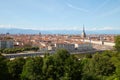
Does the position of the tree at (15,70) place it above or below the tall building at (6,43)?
above

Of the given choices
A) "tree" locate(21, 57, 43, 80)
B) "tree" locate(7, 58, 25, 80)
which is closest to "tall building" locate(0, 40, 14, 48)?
"tree" locate(7, 58, 25, 80)

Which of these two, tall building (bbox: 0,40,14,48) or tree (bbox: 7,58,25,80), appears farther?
tall building (bbox: 0,40,14,48)

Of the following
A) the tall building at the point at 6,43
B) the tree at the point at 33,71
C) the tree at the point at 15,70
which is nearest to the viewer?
the tree at the point at 33,71

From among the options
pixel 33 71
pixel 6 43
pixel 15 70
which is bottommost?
pixel 6 43

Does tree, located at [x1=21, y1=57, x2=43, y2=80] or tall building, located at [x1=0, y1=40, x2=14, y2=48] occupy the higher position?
tree, located at [x1=21, y1=57, x2=43, y2=80]

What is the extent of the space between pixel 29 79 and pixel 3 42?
163ft

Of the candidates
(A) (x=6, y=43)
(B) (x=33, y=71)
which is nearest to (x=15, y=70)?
(B) (x=33, y=71)

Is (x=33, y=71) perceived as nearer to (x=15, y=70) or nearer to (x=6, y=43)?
(x=15, y=70)

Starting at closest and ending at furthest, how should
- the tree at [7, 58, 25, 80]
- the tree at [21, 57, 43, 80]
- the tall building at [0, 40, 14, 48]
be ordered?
the tree at [21, 57, 43, 80], the tree at [7, 58, 25, 80], the tall building at [0, 40, 14, 48]

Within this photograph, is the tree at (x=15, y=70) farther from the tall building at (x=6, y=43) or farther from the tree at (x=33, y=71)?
the tall building at (x=6, y=43)

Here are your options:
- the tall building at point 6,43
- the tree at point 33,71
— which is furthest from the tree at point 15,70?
the tall building at point 6,43

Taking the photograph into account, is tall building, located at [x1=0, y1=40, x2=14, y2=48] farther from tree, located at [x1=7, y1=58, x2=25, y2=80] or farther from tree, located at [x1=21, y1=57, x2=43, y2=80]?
tree, located at [x1=21, y1=57, x2=43, y2=80]

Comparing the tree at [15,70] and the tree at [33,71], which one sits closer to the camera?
the tree at [33,71]

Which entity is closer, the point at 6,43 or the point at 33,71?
the point at 33,71
